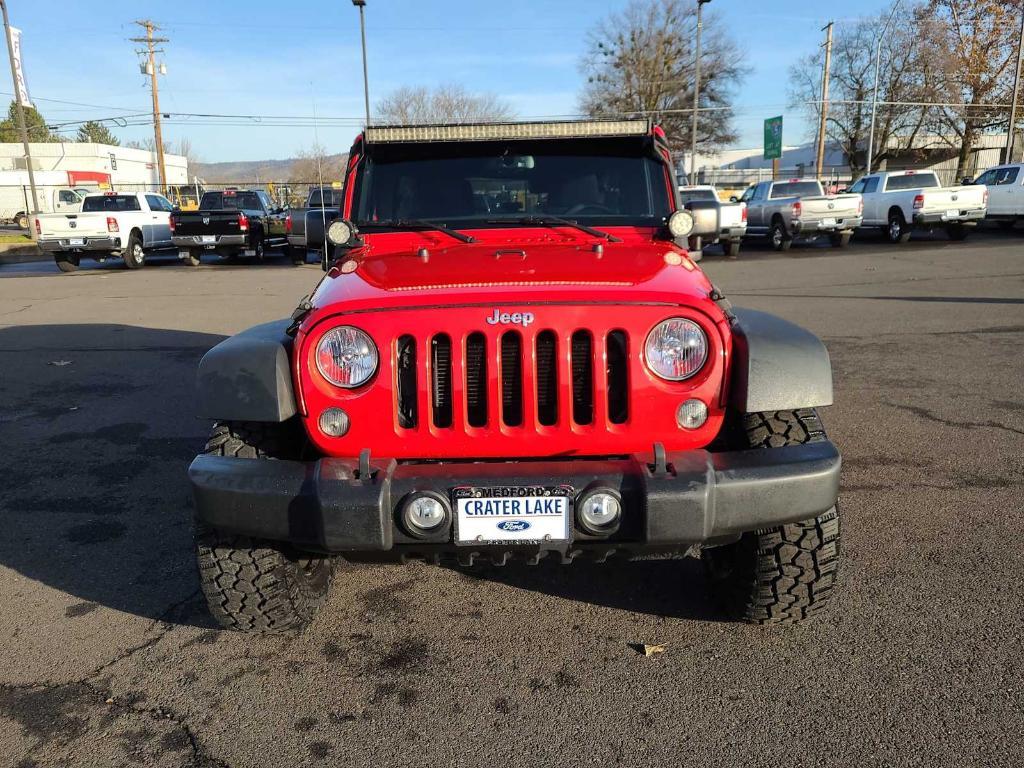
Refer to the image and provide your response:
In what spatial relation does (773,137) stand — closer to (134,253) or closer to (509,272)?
(134,253)

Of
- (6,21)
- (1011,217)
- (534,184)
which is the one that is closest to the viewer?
(534,184)

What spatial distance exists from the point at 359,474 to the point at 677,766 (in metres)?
1.29

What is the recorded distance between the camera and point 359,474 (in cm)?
252

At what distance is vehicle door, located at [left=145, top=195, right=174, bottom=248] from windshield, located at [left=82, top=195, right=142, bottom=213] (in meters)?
0.63

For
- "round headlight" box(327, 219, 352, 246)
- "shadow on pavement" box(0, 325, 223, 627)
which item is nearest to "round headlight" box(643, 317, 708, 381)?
"round headlight" box(327, 219, 352, 246)

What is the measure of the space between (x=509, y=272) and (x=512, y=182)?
1.19 meters

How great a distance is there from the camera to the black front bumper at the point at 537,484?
243 cm

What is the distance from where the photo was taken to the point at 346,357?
2701 millimetres

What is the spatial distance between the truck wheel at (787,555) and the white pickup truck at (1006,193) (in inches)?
869

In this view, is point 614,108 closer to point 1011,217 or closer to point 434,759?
point 1011,217

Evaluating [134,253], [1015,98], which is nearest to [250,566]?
[134,253]

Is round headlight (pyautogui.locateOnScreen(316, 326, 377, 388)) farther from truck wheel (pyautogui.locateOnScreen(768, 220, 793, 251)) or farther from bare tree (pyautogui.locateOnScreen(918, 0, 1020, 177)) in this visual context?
bare tree (pyautogui.locateOnScreen(918, 0, 1020, 177))

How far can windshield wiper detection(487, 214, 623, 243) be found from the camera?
3699 mm

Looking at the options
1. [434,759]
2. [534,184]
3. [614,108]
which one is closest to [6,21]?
[614,108]
